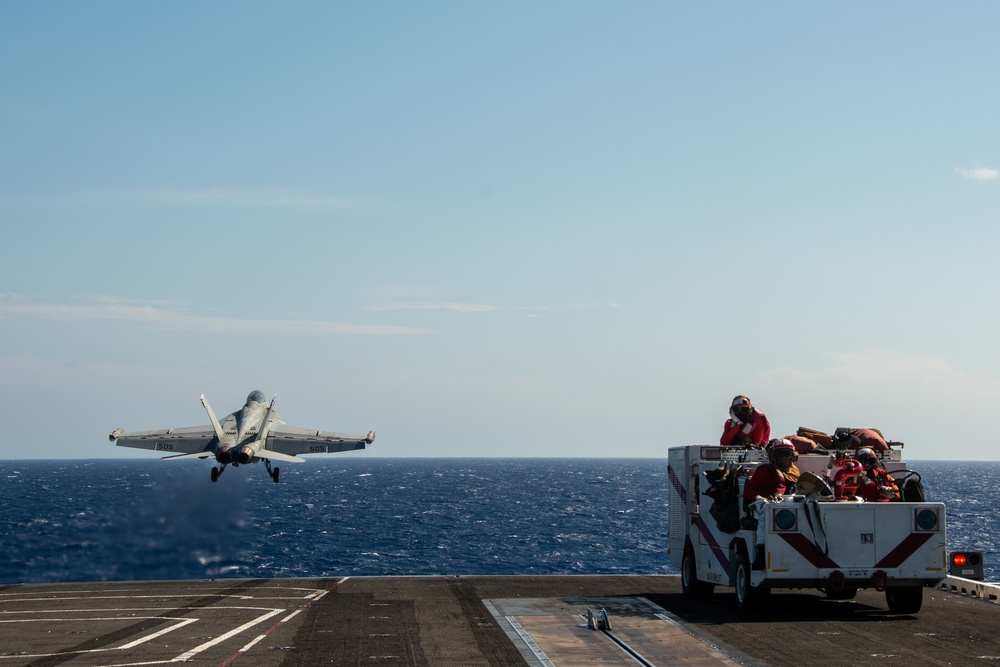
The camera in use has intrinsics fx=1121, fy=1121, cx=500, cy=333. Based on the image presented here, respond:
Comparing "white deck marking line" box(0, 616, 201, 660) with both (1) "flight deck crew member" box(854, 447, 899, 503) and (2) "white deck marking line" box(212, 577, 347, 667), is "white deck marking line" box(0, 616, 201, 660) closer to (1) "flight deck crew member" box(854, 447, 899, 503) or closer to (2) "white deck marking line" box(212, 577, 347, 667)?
(2) "white deck marking line" box(212, 577, 347, 667)

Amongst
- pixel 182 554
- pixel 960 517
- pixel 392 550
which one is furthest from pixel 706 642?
pixel 960 517

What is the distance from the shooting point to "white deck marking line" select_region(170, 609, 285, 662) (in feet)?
55.2

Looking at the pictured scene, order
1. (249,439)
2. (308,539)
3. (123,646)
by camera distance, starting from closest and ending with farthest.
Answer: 1. (123,646)
2. (249,439)
3. (308,539)

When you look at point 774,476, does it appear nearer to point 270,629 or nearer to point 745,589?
point 745,589

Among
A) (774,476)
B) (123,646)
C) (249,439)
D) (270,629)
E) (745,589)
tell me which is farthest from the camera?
(249,439)

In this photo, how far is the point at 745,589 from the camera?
811 inches

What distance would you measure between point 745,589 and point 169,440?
144 ft

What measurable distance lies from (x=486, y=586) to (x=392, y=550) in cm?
4452

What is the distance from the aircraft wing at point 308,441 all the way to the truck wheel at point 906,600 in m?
39.1

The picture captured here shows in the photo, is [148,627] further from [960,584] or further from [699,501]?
[960,584]

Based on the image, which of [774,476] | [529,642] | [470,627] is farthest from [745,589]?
[470,627]

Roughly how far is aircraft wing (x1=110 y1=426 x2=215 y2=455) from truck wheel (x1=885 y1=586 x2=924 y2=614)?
139 ft

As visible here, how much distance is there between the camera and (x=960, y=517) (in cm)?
10956

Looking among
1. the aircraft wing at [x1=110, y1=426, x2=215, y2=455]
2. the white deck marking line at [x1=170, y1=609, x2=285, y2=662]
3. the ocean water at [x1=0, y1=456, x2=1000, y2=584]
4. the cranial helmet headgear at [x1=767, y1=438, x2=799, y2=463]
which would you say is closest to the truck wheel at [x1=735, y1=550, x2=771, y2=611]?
the cranial helmet headgear at [x1=767, y1=438, x2=799, y2=463]
